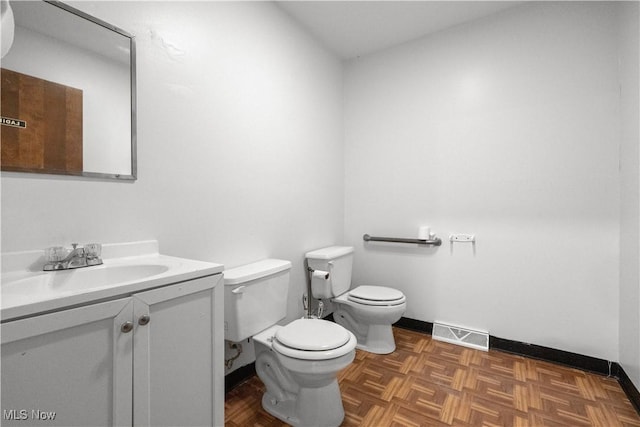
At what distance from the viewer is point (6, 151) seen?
38.2 inches

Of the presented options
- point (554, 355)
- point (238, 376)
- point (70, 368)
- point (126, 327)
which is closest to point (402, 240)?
point (554, 355)

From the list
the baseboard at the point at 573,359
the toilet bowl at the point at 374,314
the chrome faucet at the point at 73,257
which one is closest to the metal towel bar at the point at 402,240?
the toilet bowl at the point at 374,314

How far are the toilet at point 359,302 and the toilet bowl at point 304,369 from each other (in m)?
0.61

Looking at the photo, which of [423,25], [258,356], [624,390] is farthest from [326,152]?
[624,390]

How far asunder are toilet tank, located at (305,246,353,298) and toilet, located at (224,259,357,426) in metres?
0.54

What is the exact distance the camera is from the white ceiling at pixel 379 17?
2.05 metres

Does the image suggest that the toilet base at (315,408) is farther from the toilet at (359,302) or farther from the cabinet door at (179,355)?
the toilet at (359,302)

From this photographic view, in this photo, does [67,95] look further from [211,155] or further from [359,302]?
[359,302]

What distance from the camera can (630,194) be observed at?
65.6 inches

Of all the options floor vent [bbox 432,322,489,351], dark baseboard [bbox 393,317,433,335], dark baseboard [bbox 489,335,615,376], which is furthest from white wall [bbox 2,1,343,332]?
dark baseboard [bbox 489,335,615,376]

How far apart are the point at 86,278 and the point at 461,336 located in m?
2.45

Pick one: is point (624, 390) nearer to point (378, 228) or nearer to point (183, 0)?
point (378, 228)

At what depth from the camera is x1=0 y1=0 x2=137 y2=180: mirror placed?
3.29ft

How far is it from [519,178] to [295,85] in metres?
1.80
